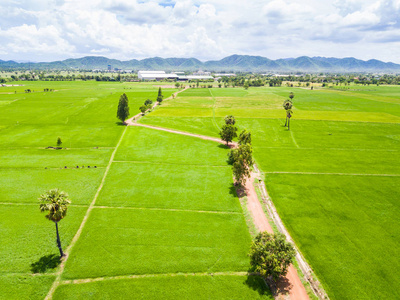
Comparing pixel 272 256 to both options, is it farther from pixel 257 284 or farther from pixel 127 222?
pixel 127 222

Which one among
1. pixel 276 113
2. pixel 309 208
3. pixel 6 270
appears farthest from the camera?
pixel 276 113

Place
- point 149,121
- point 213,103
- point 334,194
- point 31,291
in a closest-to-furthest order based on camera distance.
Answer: point 31,291
point 334,194
point 149,121
point 213,103

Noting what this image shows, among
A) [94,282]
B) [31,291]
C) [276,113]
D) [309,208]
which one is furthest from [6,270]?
[276,113]

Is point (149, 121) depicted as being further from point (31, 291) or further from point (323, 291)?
point (323, 291)

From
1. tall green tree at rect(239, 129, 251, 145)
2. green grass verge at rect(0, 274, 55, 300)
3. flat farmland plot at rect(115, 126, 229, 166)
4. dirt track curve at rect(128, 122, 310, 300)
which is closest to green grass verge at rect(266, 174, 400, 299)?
dirt track curve at rect(128, 122, 310, 300)

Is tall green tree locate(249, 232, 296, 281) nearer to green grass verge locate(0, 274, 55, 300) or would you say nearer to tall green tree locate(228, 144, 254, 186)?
tall green tree locate(228, 144, 254, 186)

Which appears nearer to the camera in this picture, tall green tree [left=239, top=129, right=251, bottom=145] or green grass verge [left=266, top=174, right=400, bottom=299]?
green grass verge [left=266, top=174, right=400, bottom=299]
